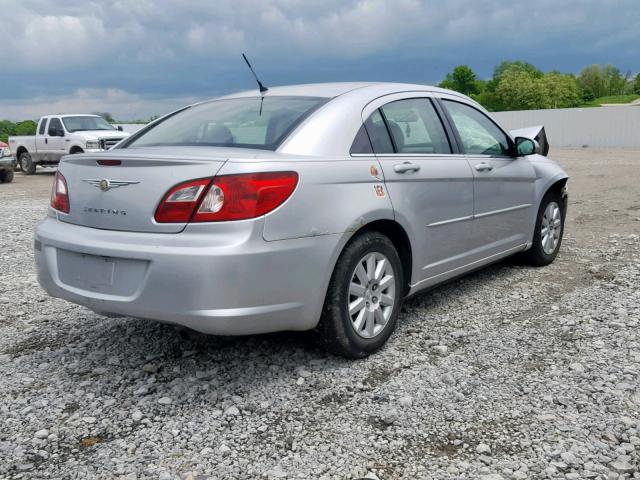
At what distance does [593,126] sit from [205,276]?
124 ft

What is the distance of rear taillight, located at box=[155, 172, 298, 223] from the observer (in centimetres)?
314

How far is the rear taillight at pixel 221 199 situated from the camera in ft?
10.3

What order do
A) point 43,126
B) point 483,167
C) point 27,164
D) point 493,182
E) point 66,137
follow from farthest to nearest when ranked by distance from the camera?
point 27,164, point 43,126, point 66,137, point 493,182, point 483,167

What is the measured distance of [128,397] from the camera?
3436 millimetres

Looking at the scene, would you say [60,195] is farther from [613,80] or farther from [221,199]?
[613,80]

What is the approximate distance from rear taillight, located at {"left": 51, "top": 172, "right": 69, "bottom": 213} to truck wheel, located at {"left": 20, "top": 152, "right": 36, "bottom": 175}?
64.1 feet

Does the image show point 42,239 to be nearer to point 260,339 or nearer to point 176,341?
point 176,341

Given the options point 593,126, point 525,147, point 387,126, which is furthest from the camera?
point 593,126

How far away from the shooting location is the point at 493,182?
500 centimetres

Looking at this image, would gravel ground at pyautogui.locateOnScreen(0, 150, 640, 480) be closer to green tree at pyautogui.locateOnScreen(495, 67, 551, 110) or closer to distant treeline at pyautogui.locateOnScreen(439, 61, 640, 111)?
distant treeline at pyautogui.locateOnScreen(439, 61, 640, 111)

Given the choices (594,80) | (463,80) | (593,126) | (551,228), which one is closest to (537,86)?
(463,80)

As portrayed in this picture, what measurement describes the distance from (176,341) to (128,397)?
0.80 m

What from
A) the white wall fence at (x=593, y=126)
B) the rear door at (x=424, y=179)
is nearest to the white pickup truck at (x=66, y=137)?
the rear door at (x=424, y=179)

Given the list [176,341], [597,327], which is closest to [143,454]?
[176,341]
